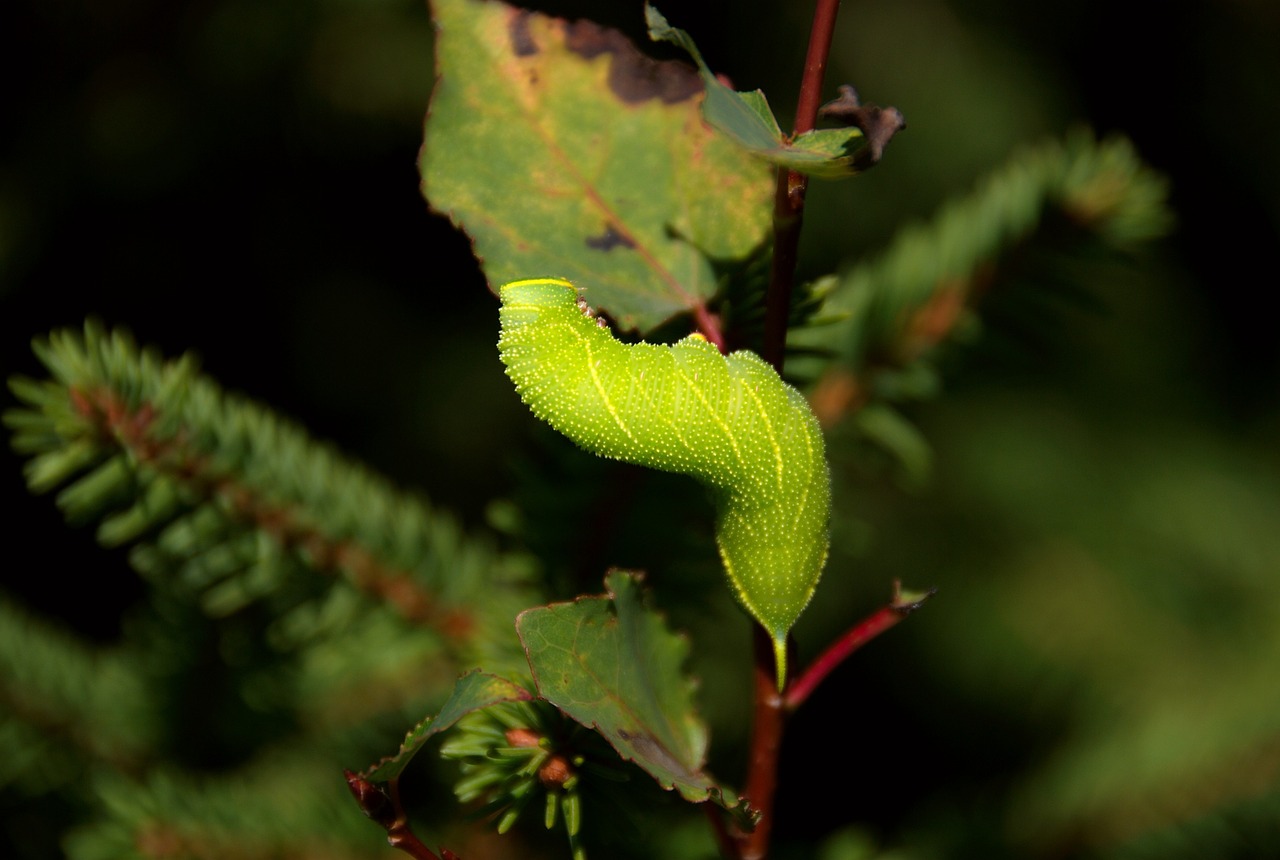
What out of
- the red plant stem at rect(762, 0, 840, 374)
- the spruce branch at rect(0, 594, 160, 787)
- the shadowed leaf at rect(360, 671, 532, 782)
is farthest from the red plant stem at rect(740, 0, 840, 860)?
the spruce branch at rect(0, 594, 160, 787)

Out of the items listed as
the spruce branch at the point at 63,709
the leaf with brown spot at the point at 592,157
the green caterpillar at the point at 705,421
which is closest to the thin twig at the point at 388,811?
the green caterpillar at the point at 705,421

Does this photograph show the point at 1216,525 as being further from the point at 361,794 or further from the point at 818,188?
the point at 361,794

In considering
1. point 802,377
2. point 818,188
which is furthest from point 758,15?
point 802,377

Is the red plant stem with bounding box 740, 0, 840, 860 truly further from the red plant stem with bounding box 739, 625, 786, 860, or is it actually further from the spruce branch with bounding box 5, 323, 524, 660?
the spruce branch with bounding box 5, 323, 524, 660

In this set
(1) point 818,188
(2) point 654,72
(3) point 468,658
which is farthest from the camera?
(1) point 818,188

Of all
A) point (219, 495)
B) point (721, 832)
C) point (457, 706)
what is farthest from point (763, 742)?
point (219, 495)

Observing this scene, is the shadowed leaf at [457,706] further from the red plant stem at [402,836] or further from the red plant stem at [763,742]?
the red plant stem at [763,742]
